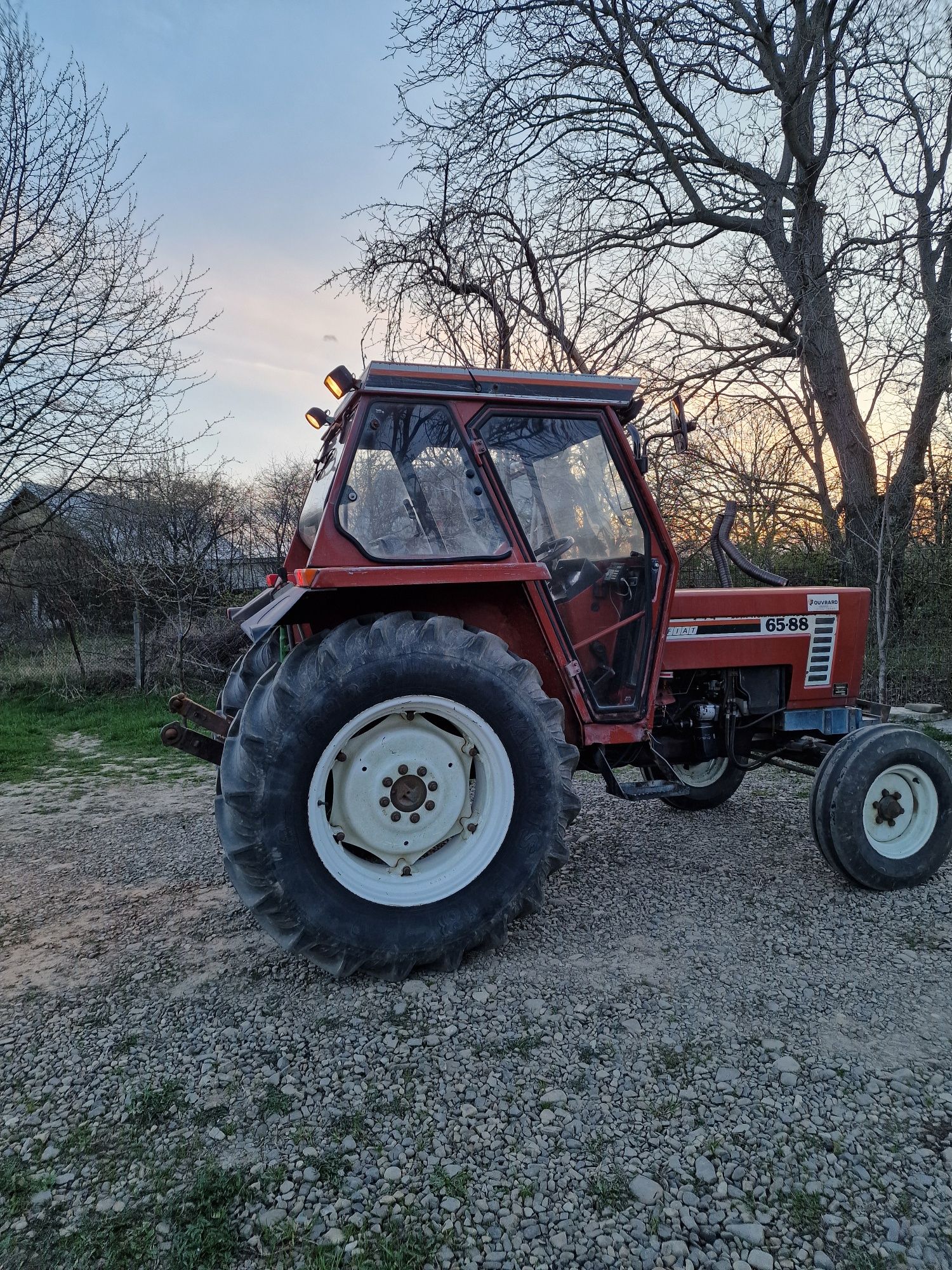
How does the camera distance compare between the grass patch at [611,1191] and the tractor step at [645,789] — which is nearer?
the grass patch at [611,1191]

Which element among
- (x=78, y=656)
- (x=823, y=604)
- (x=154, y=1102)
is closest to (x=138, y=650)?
(x=78, y=656)

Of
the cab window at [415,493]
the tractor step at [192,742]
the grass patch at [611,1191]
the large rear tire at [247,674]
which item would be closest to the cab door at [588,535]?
the cab window at [415,493]

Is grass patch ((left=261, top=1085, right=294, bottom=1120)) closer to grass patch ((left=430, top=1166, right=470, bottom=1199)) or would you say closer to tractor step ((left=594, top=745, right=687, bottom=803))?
grass patch ((left=430, top=1166, right=470, bottom=1199))

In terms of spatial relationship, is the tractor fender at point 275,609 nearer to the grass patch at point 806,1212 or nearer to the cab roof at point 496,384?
the cab roof at point 496,384

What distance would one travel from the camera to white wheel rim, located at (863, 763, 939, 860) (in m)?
3.49

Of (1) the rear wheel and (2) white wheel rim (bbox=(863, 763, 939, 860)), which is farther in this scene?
(2) white wheel rim (bbox=(863, 763, 939, 860))

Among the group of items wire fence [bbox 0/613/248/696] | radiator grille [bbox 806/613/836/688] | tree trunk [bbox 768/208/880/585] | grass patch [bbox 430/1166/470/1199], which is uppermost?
tree trunk [bbox 768/208/880/585]

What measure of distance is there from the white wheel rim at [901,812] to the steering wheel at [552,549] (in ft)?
5.63

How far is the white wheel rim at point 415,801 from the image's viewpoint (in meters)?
2.81

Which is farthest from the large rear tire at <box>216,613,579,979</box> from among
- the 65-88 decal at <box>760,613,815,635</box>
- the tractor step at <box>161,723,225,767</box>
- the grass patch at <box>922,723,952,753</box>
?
the grass patch at <box>922,723,952,753</box>

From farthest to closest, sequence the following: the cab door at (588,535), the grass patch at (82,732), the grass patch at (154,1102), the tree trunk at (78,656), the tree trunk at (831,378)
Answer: the tree trunk at (78,656), the tree trunk at (831,378), the grass patch at (82,732), the cab door at (588,535), the grass patch at (154,1102)

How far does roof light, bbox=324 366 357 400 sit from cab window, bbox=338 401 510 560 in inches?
5.0

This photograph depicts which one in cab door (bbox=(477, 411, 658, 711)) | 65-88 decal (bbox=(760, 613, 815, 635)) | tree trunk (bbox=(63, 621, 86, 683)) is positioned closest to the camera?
cab door (bbox=(477, 411, 658, 711))

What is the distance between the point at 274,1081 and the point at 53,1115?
567 mm
